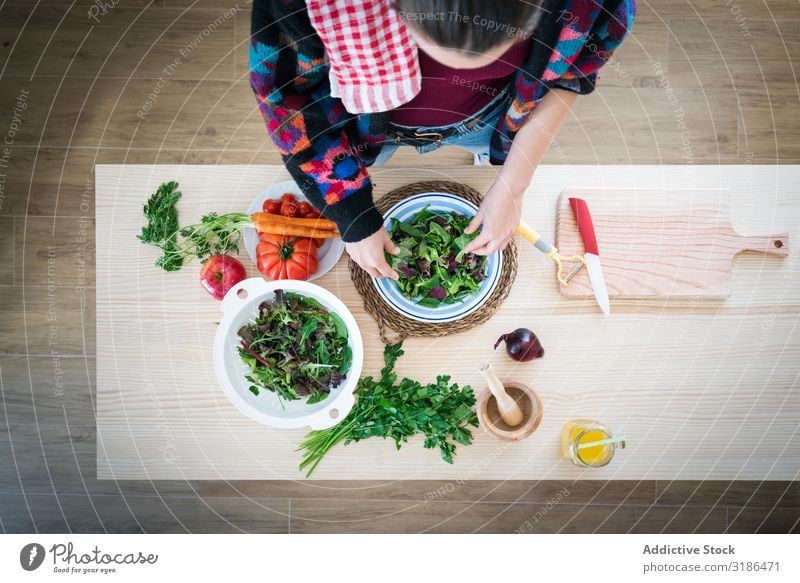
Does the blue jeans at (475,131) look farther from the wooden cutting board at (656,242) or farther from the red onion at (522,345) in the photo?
the red onion at (522,345)

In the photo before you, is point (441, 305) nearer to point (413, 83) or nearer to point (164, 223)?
point (413, 83)

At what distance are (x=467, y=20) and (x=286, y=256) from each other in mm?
544

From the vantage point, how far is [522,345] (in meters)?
0.92

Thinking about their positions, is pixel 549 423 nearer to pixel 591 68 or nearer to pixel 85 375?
pixel 591 68

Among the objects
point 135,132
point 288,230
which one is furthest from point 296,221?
point 135,132

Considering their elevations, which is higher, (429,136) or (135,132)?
(429,136)

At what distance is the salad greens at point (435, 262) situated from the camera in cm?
89

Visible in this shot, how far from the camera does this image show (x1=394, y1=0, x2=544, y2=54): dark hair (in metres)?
0.44

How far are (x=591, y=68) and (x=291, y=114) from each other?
15.7 inches

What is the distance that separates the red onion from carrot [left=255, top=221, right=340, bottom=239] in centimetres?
33

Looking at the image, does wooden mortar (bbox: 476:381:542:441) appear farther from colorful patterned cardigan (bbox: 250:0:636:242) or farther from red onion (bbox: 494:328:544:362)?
colorful patterned cardigan (bbox: 250:0:636:242)

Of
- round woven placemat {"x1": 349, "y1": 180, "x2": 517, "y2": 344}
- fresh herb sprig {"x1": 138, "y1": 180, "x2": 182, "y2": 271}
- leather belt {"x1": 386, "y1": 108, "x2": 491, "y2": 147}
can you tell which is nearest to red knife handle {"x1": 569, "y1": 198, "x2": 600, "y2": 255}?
round woven placemat {"x1": 349, "y1": 180, "x2": 517, "y2": 344}

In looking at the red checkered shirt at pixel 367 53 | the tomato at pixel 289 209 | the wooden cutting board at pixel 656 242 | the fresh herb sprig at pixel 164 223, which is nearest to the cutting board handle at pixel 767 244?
the wooden cutting board at pixel 656 242
